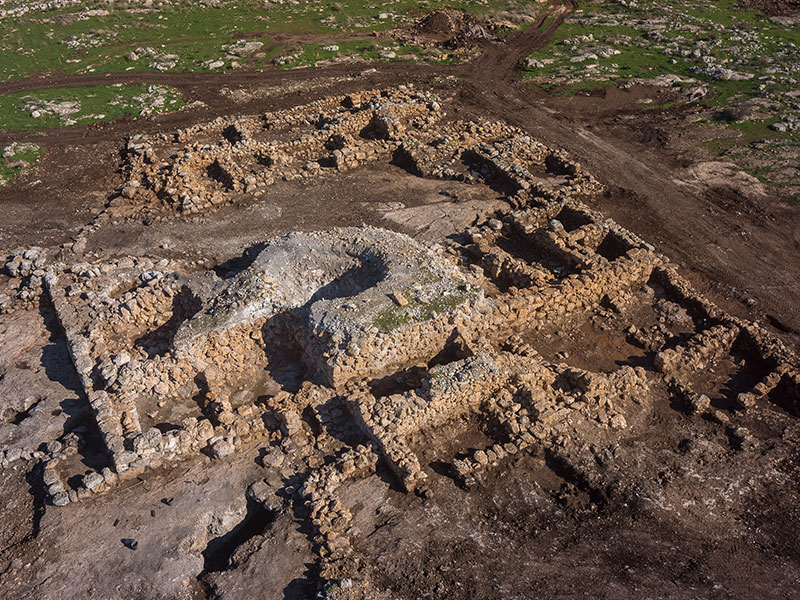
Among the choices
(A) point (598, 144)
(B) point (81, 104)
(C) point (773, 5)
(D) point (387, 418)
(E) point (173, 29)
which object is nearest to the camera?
(D) point (387, 418)

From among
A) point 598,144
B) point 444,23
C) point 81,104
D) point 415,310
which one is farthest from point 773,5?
point 81,104

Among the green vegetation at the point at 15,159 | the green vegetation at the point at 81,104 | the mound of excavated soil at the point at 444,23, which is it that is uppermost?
the mound of excavated soil at the point at 444,23

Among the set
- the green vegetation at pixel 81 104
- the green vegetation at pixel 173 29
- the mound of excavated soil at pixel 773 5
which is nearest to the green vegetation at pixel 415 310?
the green vegetation at pixel 81 104

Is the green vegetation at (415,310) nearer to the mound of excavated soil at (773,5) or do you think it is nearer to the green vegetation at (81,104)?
the green vegetation at (81,104)

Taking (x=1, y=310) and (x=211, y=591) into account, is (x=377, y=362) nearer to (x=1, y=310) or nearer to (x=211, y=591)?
(x=211, y=591)

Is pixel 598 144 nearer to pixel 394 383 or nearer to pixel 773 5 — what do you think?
pixel 394 383

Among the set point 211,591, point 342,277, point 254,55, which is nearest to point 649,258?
point 342,277

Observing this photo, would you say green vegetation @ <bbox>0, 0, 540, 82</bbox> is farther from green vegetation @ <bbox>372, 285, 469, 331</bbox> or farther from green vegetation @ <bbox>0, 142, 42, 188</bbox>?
green vegetation @ <bbox>372, 285, 469, 331</bbox>

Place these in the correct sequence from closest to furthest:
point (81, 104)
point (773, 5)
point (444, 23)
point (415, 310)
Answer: point (415, 310) < point (81, 104) < point (444, 23) < point (773, 5)
